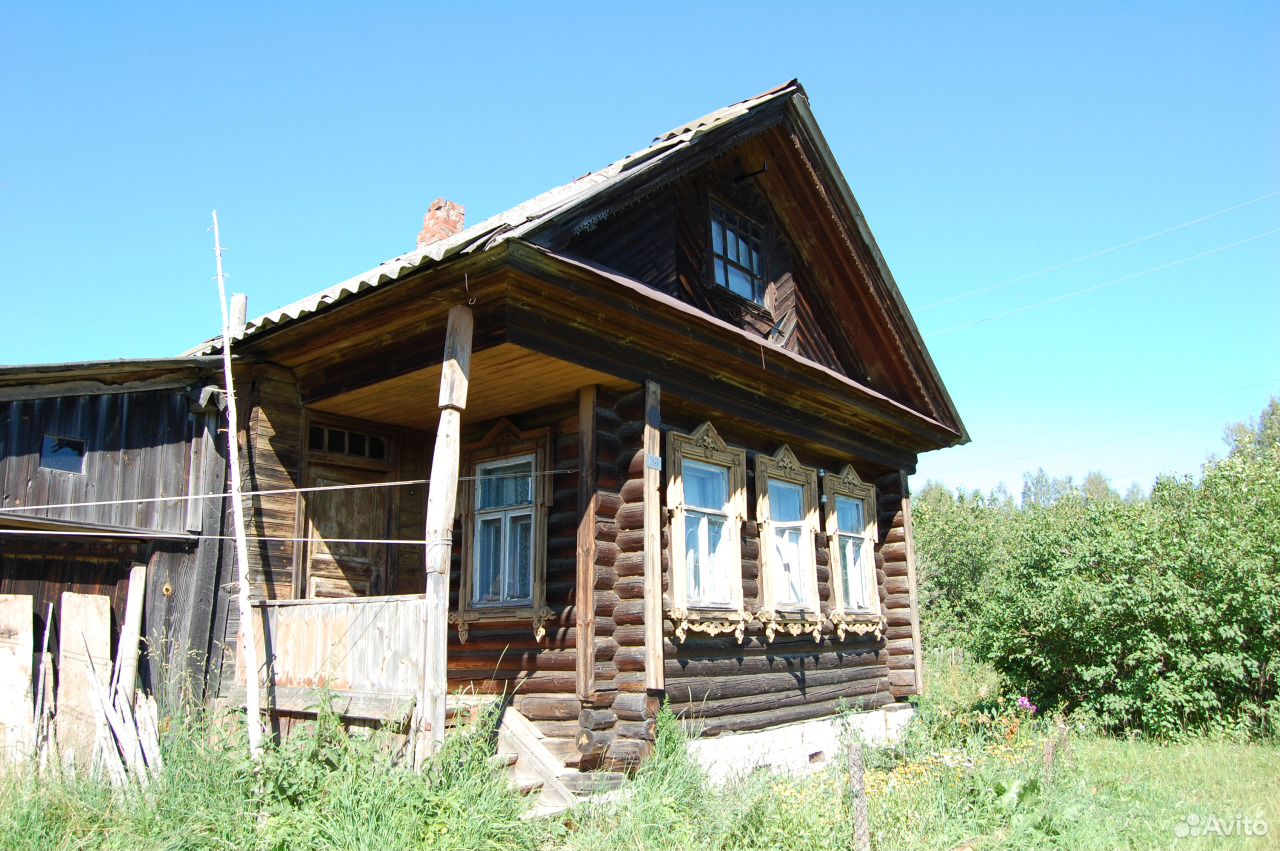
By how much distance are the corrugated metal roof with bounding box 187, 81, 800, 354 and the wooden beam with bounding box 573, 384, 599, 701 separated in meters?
1.75

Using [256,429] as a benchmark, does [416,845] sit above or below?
below

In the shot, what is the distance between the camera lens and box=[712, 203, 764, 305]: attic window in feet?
34.2

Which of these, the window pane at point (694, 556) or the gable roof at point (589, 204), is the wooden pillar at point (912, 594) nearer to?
the gable roof at point (589, 204)

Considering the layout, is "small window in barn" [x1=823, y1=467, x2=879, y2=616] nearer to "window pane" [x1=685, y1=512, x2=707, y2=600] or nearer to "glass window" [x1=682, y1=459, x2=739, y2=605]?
"glass window" [x1=682, y1=459, x2=739, y2=605]

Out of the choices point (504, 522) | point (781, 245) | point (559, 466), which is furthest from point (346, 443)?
point (781, 245)

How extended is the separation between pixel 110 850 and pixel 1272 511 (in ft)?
44.9

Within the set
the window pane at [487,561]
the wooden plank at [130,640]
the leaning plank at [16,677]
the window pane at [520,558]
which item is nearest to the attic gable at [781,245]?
the window pane at [520,558]

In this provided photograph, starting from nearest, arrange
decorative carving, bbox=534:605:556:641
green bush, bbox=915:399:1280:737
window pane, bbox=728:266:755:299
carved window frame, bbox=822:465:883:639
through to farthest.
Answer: decorative carving, bbox=534:605:556:641 → window pane, bbox=728:266:755:299 → carved window frame, bbox=822:465:883:639 → green bush, bbox=915:399:1280:737

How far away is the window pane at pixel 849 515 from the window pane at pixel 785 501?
89cm

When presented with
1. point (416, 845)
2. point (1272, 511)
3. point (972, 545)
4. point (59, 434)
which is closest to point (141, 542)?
point (59, 434)

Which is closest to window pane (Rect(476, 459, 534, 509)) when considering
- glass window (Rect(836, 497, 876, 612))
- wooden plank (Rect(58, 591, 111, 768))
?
wooden plank (Rect(58, 591, 111, 768))

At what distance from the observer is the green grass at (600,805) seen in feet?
19.1

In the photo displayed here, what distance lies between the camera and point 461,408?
7.15 meters

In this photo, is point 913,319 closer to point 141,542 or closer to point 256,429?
point 256,429
